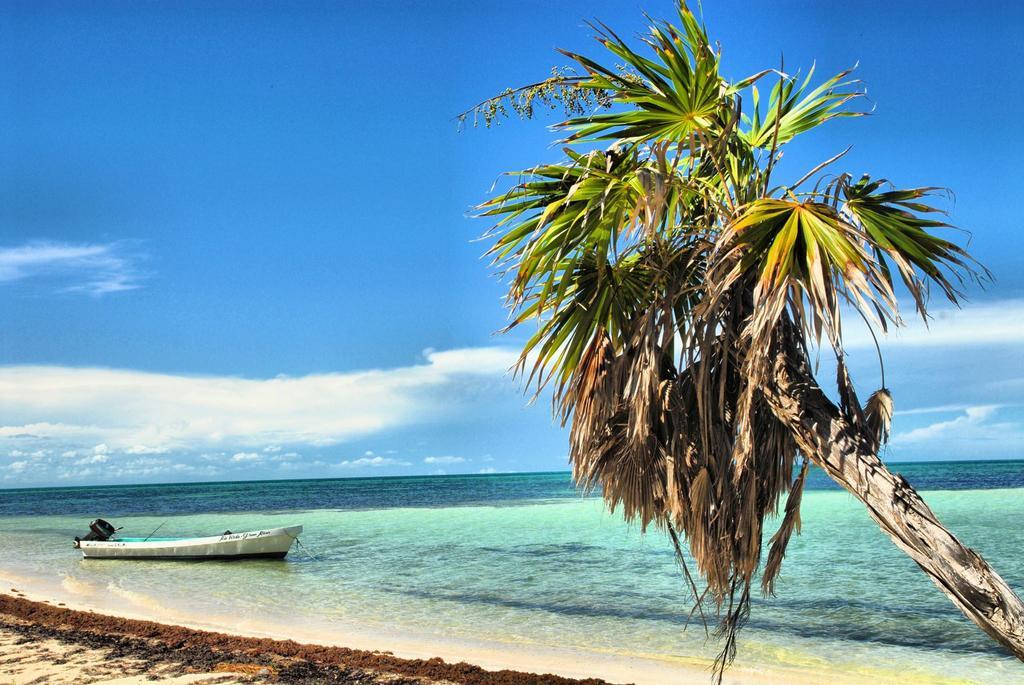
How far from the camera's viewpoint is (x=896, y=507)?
13.4 feet

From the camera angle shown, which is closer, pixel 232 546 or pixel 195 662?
pixel 195 662

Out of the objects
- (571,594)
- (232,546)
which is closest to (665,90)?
(571,594)

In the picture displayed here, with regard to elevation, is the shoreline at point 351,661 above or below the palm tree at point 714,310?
below

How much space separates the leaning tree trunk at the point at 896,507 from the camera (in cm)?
395

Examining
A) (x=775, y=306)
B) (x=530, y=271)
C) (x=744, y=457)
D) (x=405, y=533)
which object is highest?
(x=530, y=271)

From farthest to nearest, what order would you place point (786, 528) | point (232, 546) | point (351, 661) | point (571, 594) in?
point (232, 546)
point (571, 594)
point (351, 661)
point (786, 528)

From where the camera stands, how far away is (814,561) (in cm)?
2081

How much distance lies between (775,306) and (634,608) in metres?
11.6

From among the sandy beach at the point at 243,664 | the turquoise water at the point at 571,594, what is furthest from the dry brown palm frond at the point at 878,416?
the turquoise water at the point at 571,594

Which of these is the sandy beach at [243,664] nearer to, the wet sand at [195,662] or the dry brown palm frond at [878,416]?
the wet sand at [195,662]

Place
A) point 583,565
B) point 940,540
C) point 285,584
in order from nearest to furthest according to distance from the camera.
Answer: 1. point 940,540
2. point 285,584
3. point 583,565

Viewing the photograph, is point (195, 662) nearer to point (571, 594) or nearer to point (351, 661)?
point (351, 661)

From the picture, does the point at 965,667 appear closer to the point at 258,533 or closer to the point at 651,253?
the point at 651,253

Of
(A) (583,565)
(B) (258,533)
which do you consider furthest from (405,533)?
(A) (583,565)
